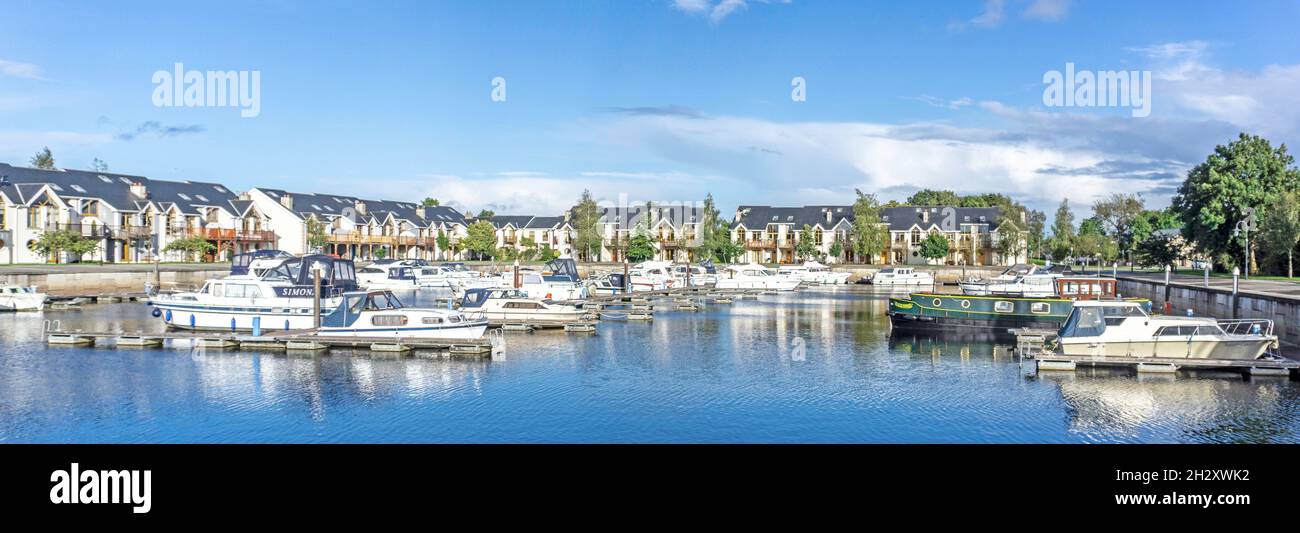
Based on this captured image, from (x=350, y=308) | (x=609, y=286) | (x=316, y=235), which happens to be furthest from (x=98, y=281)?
(x=316, y=235)

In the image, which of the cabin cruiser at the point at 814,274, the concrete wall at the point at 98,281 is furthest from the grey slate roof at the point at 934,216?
the concrete wall at the point at 98,281

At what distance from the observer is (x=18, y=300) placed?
182 feet

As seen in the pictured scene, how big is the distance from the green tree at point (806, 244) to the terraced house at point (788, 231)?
0.86 meters

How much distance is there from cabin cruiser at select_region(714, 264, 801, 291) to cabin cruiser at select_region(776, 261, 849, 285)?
22.3ft

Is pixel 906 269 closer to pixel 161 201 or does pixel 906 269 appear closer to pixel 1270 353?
pixel 1270 353

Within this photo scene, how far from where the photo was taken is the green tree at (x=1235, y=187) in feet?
245

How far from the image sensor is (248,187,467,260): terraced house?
114 meters

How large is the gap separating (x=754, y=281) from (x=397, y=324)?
5668 centimetres

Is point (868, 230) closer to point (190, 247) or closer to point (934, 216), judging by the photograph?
point (934, 216)

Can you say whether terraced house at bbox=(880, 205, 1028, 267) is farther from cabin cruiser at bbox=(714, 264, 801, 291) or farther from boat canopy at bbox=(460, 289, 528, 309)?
boat canopy at bbox=(460, 289, 528, 309)

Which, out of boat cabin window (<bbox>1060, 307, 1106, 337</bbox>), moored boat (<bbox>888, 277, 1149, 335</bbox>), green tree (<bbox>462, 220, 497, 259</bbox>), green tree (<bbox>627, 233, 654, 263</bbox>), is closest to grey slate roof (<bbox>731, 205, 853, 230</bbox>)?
green tree (<bbox>627, 233, 654, 263</bbox>)

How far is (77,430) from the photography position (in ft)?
80.6

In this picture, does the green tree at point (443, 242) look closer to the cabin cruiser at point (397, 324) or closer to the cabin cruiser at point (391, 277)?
the cabin cruiser at point (391, 277)
